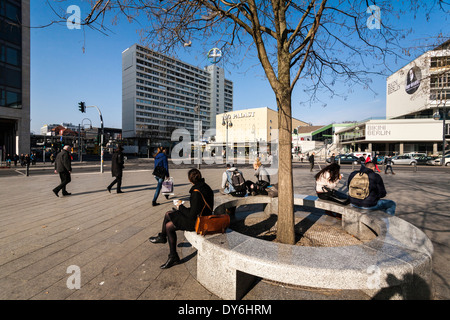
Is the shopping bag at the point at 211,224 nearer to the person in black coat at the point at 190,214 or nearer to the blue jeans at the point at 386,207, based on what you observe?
the person in black coat at the point at 190,214

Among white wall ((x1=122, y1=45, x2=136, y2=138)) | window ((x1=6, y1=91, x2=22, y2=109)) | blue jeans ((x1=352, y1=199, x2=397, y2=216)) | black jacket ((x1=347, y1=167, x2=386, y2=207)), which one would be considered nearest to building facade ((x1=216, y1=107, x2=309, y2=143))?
white wall ((x1=122, y1=45, x2=136, y2=138))

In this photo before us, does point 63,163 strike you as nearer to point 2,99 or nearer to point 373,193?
point 373,193

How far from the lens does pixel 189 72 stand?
97.8 meters

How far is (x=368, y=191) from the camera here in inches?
169

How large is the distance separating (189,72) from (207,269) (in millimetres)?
104919

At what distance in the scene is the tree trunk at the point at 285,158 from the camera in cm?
351

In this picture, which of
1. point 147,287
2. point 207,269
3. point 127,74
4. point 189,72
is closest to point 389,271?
point 207,269

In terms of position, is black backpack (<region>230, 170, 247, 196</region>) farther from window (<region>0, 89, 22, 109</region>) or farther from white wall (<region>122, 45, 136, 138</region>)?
white wall (<region>122, 45, 136, 138</region>)

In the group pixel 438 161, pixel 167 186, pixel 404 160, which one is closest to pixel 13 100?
pixel 167 186

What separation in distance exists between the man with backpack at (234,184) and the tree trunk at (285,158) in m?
1.86

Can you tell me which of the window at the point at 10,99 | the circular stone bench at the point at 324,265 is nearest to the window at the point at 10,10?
the window at the point at 10,99

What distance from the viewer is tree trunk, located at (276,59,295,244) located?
11.5ft

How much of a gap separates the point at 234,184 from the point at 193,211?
254 centimetres
